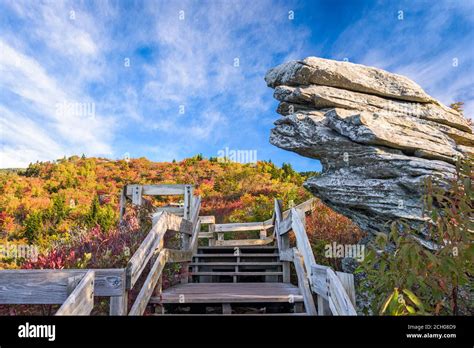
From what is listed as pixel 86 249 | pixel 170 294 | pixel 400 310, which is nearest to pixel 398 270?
pixel 400 310

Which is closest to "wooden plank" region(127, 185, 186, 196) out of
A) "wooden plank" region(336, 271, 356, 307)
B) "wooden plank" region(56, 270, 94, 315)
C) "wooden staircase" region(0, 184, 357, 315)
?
"wooden staircase" region(0, 184, 357, 315)

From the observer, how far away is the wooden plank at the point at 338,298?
2507 millimetres

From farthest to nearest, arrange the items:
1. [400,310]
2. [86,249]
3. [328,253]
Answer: [328,253]
[86,249]
[400,310]

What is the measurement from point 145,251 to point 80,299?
1549mm

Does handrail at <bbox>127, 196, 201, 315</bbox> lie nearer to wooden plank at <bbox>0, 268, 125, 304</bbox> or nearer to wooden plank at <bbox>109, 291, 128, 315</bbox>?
wooden plank at <bbox>109, 291, 128, 315</bbox>

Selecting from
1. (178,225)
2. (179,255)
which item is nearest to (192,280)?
(179,255)

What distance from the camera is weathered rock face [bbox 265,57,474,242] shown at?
5305mm

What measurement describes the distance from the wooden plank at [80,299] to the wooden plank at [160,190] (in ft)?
18.3

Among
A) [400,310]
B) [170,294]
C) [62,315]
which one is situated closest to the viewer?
[62,315]

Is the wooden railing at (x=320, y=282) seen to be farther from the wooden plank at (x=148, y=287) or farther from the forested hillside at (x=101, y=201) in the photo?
the forested hillside at (x=101, y=201)

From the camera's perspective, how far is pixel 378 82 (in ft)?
20.3

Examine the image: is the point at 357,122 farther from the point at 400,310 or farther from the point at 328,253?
the point at 400,310

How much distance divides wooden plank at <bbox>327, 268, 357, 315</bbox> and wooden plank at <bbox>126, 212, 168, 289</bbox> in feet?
6.36
